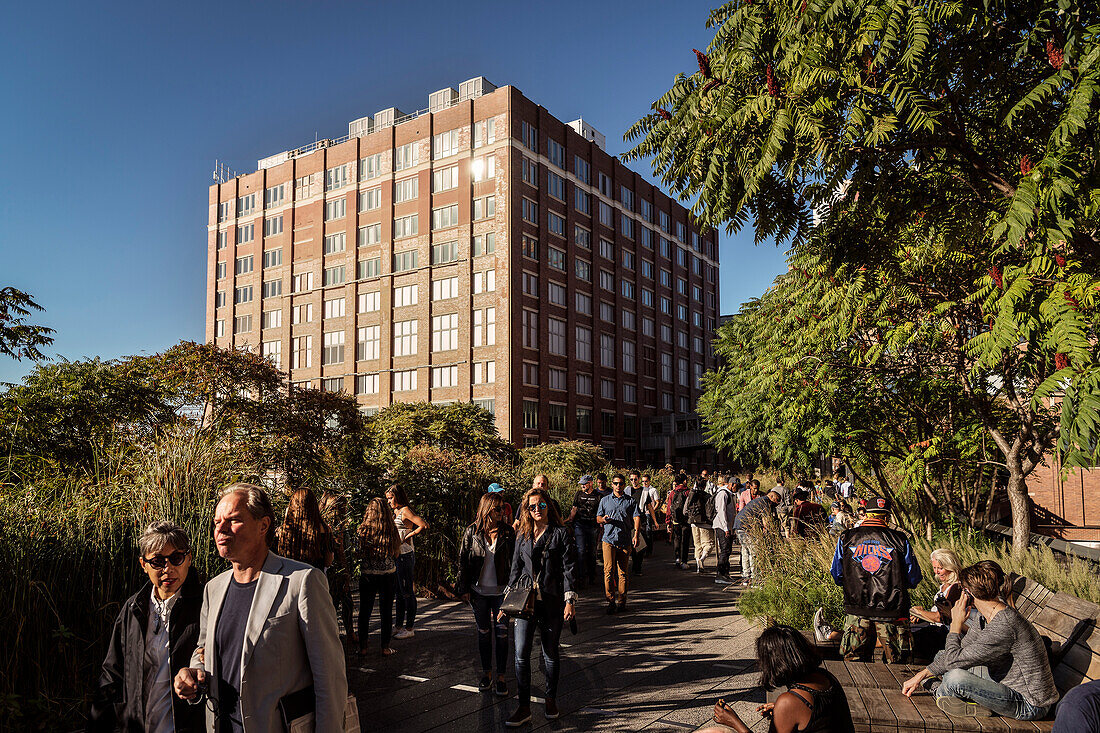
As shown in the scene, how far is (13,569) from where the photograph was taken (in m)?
6.16

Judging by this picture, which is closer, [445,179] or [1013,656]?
[1013,656]

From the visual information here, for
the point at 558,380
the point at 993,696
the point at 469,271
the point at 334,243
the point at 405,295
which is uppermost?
the point at 334,243

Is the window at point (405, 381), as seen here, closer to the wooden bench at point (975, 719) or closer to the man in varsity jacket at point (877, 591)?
the man in varsity jacket at point (877, 591)

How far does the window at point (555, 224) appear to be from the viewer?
5678 centimetres

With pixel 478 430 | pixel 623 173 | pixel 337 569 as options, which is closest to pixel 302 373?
pixel 623 173

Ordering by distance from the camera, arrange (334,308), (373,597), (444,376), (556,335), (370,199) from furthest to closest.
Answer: (334,308)
(370,199)
(556,335)
(444,376)
(373,597)

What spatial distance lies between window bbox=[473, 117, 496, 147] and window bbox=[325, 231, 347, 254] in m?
13.6

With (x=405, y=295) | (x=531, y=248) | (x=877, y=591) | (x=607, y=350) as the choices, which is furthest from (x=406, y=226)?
(x=877, y=591)

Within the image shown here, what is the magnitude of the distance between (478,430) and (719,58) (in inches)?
995

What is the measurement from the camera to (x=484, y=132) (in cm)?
5447

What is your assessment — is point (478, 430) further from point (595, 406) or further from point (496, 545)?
point (595, 406)

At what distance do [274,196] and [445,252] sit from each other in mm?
18804

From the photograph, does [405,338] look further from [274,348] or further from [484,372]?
[274,348]

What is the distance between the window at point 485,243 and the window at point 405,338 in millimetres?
7094
